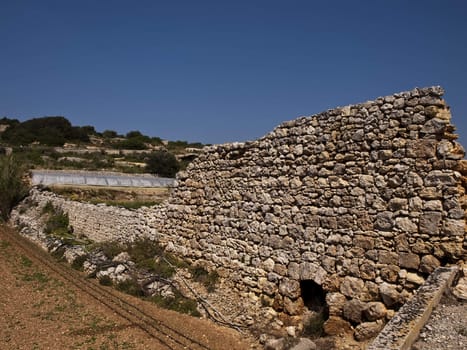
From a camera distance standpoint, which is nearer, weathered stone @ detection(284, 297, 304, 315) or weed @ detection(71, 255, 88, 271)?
weathered stone @ detection(284, 297, 304, 315)

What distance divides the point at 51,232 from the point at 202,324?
46.0ft

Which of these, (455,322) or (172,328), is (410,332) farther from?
(172,328)

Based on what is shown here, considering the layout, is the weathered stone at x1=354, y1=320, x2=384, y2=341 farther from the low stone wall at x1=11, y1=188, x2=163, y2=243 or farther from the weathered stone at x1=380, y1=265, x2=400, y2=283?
the low stone wall at x1=11, y1=188, x2=163, y2=243

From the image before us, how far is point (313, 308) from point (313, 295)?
0.87 ft

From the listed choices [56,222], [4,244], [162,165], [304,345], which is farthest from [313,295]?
[162,165]

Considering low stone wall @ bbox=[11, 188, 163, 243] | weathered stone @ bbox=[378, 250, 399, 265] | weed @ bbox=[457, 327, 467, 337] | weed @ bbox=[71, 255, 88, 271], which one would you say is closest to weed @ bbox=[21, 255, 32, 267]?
weed @ bbox=[71, 255, 88, 271]

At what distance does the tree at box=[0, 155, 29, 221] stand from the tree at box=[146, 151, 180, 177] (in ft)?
51.2

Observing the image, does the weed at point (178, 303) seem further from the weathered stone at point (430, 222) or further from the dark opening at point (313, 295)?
the weathered stone at point (430, 222)

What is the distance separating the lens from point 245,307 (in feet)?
31.3

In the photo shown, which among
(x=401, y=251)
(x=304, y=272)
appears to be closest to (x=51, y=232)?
(x=304, y=272)

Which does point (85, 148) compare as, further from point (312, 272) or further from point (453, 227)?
point (453, 227)

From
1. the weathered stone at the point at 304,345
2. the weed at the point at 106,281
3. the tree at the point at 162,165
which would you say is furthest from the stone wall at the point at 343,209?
the tree at the point at 162,165

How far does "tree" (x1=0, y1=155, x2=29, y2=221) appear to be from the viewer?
26534mm

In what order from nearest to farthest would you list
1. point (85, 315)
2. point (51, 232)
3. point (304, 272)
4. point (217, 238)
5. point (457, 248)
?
1. point (457, 248)
2. point (304, 272)
3. point (85, 315)
4. point (217, 238)
5. point (51, 232)
